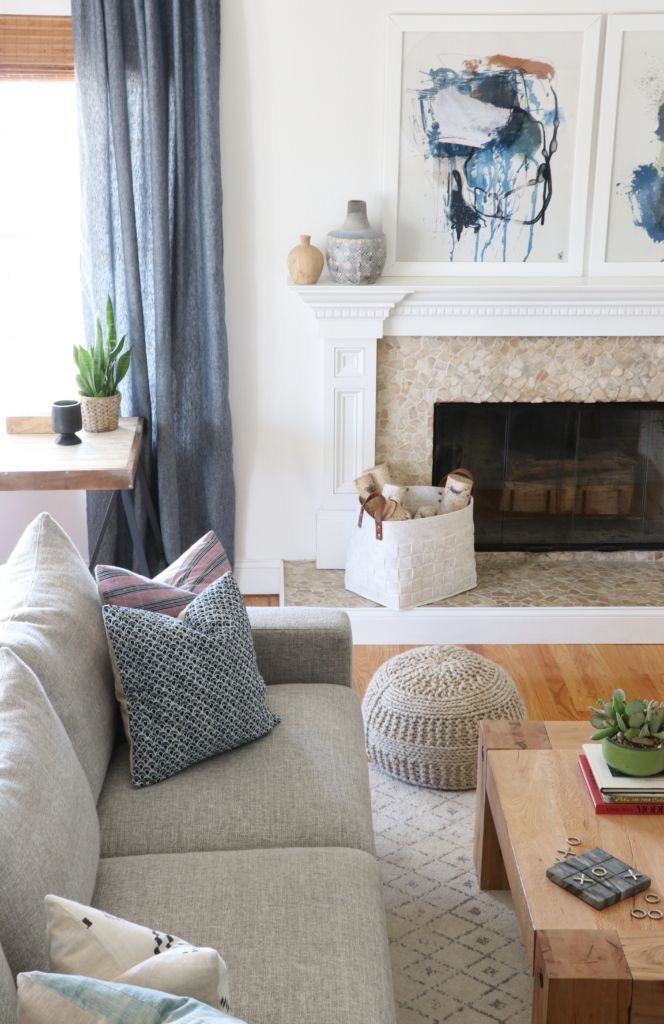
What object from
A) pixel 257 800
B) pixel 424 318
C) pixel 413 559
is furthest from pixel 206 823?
pixel 424 318

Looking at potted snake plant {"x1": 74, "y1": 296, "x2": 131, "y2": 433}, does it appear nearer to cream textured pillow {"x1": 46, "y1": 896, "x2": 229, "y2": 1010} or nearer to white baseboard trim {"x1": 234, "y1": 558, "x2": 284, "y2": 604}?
white baseboard trim {"x1": 234, "y1": 558, "x2": 284, "y2": 604}

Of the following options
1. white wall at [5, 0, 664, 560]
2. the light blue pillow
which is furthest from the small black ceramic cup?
the light blue pillow

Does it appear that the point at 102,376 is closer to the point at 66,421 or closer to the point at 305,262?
the point at 66,421

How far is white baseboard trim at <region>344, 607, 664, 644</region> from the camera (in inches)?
157

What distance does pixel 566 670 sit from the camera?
3865 mm

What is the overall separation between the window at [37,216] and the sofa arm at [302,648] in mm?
1796

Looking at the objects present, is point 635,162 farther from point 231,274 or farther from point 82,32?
point 82,32

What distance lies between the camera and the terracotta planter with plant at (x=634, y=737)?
92.0 inches

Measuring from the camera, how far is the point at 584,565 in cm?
441

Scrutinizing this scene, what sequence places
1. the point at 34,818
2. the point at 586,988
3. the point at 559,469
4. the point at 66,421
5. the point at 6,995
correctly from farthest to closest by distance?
1. the point at 559,469
2. the point at 66,421
3. the point at 586,988
4. the point at 34,818
5. the point at 6,995

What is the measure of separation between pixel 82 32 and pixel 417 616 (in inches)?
85.8

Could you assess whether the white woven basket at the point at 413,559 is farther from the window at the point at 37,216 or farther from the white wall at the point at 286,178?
the window at the point at 37,216

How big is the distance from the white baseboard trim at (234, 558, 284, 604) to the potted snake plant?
77cm

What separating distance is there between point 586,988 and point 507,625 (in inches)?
84.7
